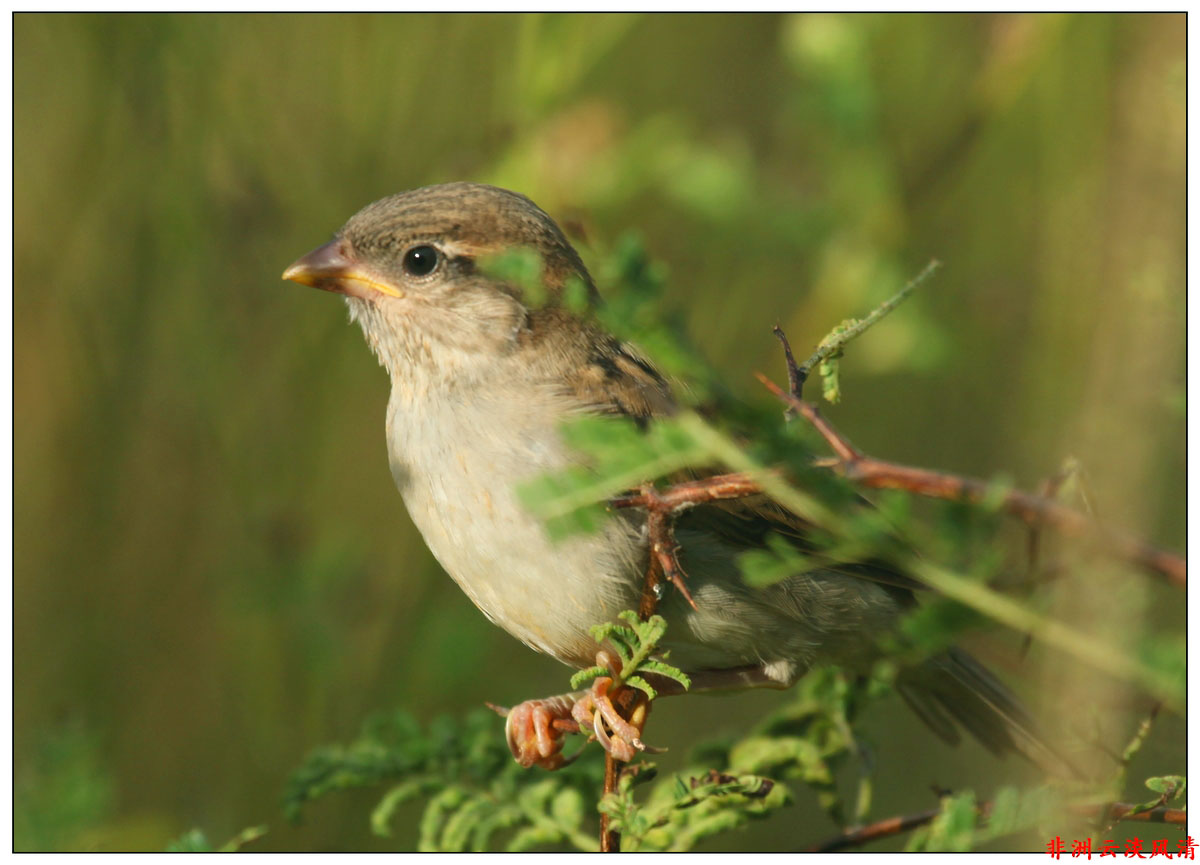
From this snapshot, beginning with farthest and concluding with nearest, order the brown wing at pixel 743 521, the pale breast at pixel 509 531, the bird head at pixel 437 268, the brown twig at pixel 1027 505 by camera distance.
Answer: the bird head at pixel 437 268 → the brown wing at pixel 743 521 → the pale breast at pixel 509 531 → the brown twig at pixel 1027 505

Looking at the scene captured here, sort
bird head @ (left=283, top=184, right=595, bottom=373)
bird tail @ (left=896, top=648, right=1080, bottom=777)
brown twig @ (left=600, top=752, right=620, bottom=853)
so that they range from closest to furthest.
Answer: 1. brown twig @ (left=600, top=752, right=620, bottom=853)
2. bird head @ (left=283, top=184, right=595, bottom=373)
3. bird tail @ (left=896, top=648, right=1080, bottom=777)

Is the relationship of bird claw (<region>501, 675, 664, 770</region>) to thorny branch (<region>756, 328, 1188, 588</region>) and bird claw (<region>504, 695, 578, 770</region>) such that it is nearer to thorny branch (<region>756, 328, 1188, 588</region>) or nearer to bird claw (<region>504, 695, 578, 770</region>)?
bird claw (<region>504, 695, 578, 770</region>)

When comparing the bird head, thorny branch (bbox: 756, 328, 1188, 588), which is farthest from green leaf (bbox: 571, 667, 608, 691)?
the bird head

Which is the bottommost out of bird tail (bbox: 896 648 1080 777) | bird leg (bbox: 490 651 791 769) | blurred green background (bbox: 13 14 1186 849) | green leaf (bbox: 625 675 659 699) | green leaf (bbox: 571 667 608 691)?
bird tail (bbox: 896 648 1080 777)

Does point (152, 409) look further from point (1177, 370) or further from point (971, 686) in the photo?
point (1177, 370)

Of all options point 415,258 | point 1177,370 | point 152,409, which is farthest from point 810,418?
point 152,409

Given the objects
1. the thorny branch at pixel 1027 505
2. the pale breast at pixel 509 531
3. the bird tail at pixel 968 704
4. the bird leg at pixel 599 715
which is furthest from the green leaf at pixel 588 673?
the bird tail at pixel 968 704

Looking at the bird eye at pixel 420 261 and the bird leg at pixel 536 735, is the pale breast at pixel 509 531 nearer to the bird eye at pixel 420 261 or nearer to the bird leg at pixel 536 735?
the bird leg at pixel 536 735

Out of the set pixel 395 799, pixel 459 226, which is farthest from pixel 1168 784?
pixel 459 226
